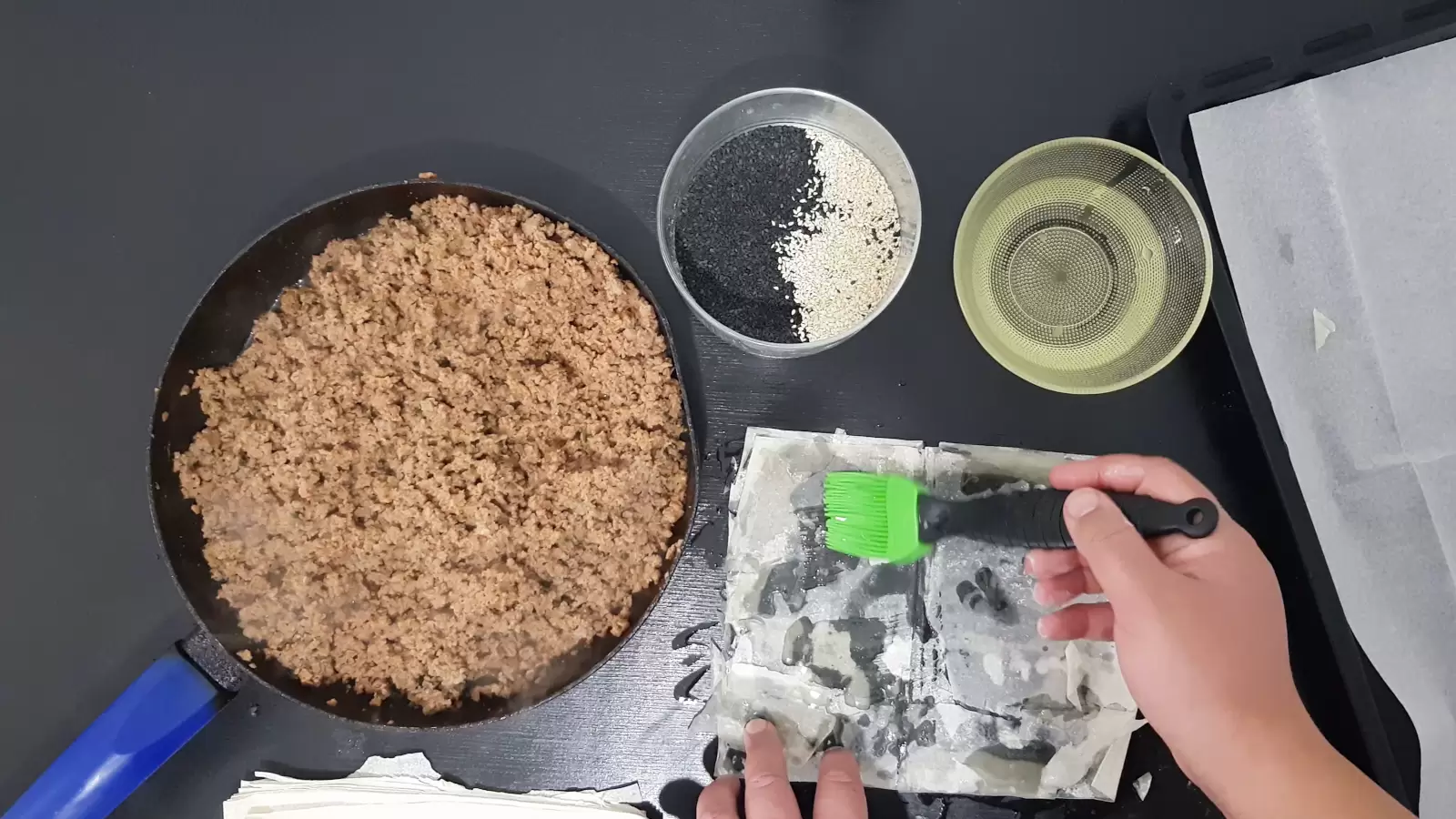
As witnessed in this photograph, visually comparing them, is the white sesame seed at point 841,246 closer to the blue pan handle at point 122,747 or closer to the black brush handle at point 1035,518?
the black brush handle at point 1035,518

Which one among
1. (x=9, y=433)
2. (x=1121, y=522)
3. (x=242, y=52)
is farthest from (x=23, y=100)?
(x=1121, y=522)

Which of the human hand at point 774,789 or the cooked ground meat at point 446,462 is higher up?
the cooked ground meat at point 446,462

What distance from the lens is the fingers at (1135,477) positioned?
2.29ft

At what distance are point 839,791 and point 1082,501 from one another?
1.15ft

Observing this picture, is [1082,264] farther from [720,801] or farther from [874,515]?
[720,801]

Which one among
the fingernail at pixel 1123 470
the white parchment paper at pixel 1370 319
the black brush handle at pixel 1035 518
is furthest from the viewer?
the white parchment paper at pixel 1370 319

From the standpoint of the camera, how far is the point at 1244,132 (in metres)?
0.86

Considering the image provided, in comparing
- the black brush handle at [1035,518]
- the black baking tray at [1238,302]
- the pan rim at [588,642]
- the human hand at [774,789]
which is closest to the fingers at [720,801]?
the human hand at [774,789]

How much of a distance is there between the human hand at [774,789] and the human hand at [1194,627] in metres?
0.27

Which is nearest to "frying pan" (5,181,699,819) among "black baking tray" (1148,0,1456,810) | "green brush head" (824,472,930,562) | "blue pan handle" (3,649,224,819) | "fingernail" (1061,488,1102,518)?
"blue pan handle" (3,649,224,819)

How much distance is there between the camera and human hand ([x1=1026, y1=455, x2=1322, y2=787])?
62 cm

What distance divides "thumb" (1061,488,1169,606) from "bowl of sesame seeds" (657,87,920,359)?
298 mm

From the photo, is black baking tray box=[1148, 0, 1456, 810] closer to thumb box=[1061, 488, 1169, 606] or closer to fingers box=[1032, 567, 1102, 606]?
fingers box=[1032, 567, 1102, 606]

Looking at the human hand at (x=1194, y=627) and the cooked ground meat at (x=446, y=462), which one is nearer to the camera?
the human hand at (x=1194, y=627)
